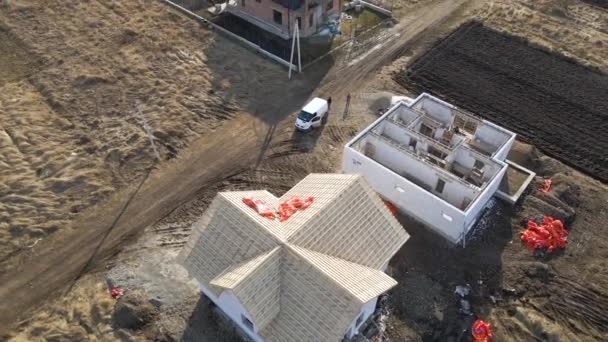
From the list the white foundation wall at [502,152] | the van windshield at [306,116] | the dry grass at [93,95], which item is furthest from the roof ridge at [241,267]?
the white foundation wall at [502,152]

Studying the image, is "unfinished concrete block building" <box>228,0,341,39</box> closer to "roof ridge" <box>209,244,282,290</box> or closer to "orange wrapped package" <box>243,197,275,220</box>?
"orange wrapped package" <box>243,197,275,220</box>

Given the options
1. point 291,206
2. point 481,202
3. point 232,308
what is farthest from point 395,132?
point 232,308

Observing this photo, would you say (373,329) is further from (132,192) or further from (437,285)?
(132,192)

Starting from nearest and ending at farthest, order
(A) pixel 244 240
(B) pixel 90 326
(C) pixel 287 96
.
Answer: (A) pixel 244 240 → (B) pixel 90 326 → (C) pixel 287 96

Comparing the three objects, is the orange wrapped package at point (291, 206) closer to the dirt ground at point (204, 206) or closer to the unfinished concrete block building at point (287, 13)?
the dirt ground at point (204, 206)

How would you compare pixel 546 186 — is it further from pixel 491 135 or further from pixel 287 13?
pixel 287 13

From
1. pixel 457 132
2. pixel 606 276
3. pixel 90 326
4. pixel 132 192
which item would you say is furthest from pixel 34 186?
pixel 606 276
